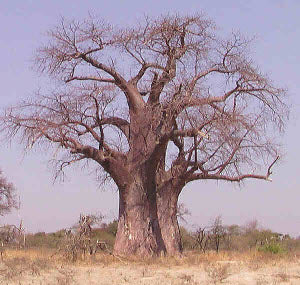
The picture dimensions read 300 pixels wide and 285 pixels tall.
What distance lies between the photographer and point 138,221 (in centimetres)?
1267

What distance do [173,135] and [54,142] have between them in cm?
237

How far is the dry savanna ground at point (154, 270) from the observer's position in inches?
355

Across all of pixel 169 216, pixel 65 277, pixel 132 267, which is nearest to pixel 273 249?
pixel 169 216

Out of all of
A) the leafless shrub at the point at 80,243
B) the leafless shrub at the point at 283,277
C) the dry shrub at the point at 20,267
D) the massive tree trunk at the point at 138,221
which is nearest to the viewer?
the leafless shrub at the point at 283,277

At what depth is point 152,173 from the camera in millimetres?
12852

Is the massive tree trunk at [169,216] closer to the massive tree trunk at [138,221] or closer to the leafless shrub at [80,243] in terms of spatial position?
the massive tree trunk at [138,221]

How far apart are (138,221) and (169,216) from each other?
1.05 meters

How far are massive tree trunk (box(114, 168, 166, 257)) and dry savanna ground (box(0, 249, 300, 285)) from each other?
2.68 feet

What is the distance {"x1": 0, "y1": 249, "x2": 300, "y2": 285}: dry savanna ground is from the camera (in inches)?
355

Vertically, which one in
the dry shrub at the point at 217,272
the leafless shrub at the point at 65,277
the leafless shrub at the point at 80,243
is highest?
the leafless shrub at the point at 80,243

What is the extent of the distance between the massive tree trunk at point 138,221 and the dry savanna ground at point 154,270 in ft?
2.68

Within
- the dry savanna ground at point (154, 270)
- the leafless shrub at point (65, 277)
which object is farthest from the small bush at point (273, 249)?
the leafless shrub at point (65, 277)

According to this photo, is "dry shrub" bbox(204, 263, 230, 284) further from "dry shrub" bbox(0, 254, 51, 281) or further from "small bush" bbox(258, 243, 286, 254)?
"small bush" bbox(258, 243, 286, 254)

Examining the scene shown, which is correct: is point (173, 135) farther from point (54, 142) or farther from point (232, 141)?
point (54, 142)
